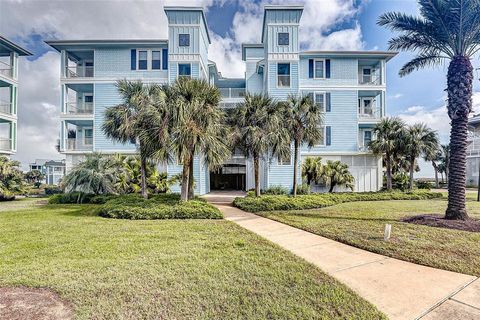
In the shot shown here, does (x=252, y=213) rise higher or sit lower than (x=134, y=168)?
lower

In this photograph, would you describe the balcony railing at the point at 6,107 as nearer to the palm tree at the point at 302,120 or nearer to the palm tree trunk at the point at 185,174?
the palm tree trunk at the point at 185,174

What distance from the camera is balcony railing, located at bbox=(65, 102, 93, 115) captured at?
71.4 ft

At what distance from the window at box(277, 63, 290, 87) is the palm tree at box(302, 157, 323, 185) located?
6.82 meters

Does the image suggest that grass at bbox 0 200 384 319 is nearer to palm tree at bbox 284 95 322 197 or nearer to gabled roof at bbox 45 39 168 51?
palm tree at bbox 284 95 322 197

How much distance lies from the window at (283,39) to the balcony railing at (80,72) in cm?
1657

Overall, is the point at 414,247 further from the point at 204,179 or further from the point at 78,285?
the point at 204,179

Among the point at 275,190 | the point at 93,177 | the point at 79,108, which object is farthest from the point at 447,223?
the point at 79,108

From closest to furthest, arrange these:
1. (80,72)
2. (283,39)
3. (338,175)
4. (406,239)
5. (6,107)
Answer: (406,239) → (338,175) → (283,39) → (6,107) → (80,72)

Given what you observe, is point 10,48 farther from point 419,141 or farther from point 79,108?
point 419,141

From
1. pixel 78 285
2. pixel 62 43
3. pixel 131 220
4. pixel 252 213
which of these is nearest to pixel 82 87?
pixel 62 43

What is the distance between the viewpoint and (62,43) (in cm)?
2053

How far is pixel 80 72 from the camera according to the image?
22.3 metres

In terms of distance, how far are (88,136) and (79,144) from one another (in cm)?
125

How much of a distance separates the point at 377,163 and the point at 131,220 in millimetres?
21177
